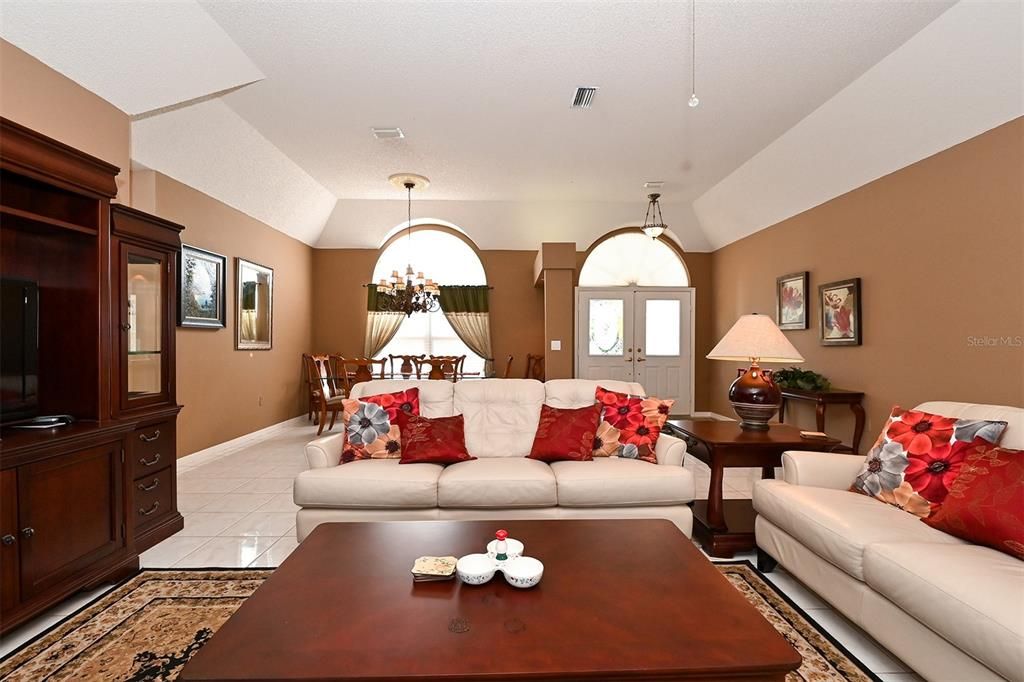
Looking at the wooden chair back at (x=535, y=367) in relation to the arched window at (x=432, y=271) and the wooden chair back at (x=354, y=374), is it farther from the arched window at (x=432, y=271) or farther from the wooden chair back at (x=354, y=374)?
the wooden chair back at (x=354, y=374)

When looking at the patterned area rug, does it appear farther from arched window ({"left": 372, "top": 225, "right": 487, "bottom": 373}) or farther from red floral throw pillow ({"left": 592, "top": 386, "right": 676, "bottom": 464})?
arched window ({"left": 372, "top": 225, "right": 487, "bottom": 373})

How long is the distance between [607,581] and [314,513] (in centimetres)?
171


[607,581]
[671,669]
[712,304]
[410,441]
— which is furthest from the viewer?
[712,304]

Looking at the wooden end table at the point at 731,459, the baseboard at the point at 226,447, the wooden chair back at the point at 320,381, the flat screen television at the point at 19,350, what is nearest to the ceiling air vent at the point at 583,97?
the wooden end table at the point at 731,459

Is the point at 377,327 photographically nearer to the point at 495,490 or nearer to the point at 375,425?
the point at 375,425

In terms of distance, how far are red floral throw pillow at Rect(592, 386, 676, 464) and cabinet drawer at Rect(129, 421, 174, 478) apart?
104 inches

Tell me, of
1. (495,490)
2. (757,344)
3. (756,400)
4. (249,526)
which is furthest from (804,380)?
(249,526)

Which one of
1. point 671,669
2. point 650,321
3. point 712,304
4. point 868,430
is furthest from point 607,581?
point 712,304

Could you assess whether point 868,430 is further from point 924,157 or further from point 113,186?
point 113,186

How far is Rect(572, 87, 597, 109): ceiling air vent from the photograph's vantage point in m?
3.87

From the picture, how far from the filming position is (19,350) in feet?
7.56

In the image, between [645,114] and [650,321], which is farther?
[650,321]

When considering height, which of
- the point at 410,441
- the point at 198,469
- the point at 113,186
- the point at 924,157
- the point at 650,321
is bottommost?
the point at 198,469

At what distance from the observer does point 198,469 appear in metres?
4.59
